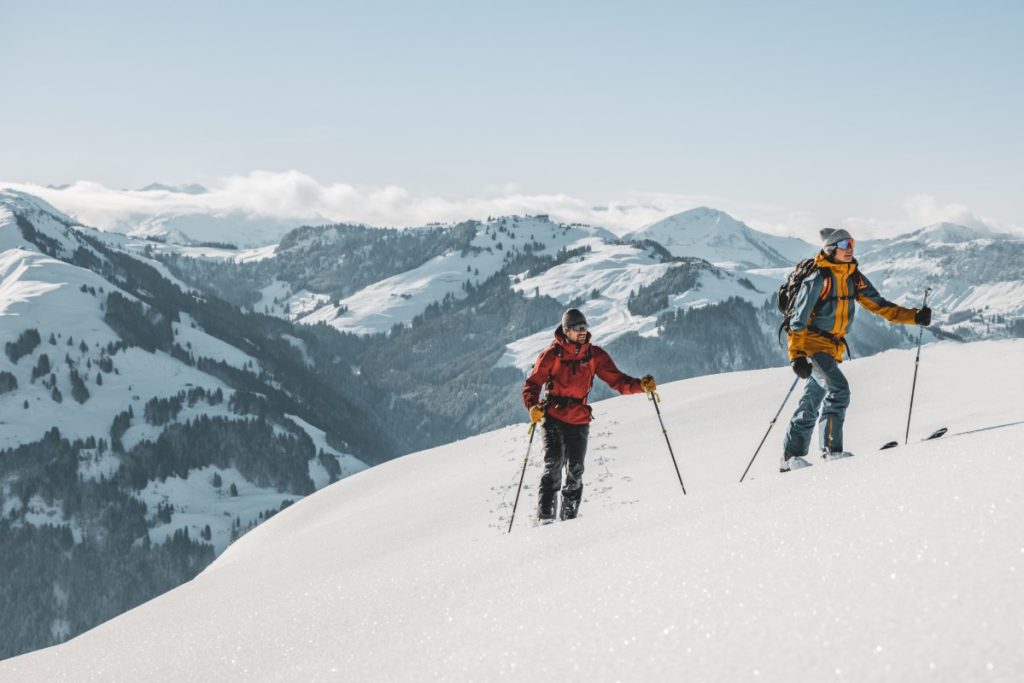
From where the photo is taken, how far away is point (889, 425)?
13391mm

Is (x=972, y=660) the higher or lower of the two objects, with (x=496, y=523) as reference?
higher

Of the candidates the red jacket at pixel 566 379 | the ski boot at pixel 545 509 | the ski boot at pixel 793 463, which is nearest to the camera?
the ski boot at pixel 793 463

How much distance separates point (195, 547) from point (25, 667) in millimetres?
186393

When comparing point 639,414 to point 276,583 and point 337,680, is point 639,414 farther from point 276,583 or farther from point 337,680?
point 337,680

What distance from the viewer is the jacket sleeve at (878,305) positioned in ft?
31.2

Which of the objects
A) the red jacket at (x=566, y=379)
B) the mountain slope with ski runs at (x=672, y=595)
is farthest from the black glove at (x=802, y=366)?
the mountain slope with ski runs at (x=672, y=595)

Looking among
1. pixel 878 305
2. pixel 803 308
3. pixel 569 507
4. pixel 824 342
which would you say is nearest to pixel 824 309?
pixel 803 308

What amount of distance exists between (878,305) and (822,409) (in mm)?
1563

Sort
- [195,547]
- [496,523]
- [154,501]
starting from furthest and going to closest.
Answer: [154,501] < [195,547] < [496,523]

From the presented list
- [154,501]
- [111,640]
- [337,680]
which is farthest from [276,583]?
[154,501]

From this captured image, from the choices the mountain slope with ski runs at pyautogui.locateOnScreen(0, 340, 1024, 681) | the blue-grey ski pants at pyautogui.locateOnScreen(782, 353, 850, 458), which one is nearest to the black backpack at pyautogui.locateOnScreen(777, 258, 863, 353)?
the blue-grey ski pants at pyautogui.locateOnScreen(782, 353, 850, 458)

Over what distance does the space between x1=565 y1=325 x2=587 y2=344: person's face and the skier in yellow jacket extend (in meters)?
2.33

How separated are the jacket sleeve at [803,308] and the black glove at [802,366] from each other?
0.07 meters

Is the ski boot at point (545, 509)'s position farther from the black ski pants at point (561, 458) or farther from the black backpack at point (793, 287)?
the black backpack at point (793, 287)
